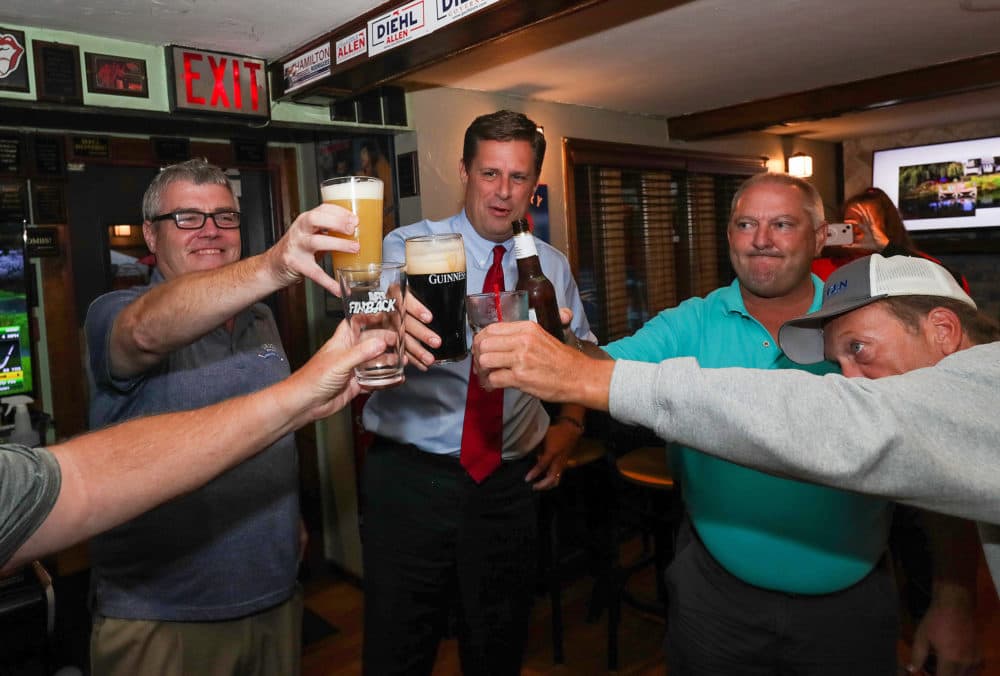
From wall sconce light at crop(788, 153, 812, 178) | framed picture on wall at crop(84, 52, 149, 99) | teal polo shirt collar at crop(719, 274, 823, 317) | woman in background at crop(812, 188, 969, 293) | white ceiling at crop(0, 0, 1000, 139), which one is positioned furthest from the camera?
wall sconce light at crop(788, 153, 812, 178)

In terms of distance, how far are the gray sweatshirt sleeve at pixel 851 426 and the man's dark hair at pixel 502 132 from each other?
1440 mm

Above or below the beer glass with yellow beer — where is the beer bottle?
below

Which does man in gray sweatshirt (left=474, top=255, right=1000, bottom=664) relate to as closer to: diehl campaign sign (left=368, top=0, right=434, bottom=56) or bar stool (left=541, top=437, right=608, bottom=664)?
diehl campaign sign (left=368, top=0, right=434, bottom=56)

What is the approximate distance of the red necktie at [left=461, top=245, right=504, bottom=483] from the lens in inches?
85.3

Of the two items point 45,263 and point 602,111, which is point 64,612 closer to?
point 45,263

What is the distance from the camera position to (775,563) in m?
1.82

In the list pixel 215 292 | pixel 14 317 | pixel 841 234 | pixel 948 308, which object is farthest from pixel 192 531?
pixel 841 234

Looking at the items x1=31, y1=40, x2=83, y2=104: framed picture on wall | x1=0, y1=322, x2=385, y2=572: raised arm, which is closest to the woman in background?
x1=0, y1=322, x2=385, y2=572: raised arm

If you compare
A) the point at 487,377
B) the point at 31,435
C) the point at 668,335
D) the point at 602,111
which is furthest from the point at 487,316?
the point at 602,111

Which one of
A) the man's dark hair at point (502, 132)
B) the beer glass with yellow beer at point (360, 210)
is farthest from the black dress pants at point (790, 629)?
the man's dark hair at point (502, 132)

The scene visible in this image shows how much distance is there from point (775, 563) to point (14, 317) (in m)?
3.31

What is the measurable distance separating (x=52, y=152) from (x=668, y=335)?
3042 mm

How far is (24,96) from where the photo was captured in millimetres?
2678

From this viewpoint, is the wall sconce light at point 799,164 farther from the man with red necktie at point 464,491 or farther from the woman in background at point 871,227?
the man with red necktie at point 464,491
